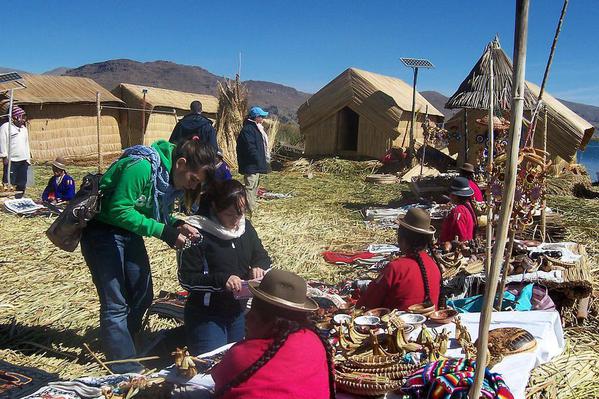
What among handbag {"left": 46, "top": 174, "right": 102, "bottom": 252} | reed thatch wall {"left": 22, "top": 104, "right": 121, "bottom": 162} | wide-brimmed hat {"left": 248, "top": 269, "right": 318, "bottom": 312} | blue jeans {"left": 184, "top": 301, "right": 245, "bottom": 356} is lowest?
blue jeans {"left": 184, "top": 301, "right": 245, "bottom": 356}

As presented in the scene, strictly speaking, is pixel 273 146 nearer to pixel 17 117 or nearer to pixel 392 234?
pixel 17 117

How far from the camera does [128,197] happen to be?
11.6 feet

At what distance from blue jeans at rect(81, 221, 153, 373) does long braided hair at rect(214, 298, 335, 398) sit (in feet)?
5.27

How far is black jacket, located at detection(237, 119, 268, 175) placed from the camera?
8.67 meters

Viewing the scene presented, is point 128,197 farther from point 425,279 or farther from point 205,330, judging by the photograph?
point 425,279

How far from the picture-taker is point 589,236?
7.89m

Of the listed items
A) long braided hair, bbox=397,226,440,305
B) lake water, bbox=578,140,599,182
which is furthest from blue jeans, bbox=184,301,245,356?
lake water, bbox=578,140,599,182

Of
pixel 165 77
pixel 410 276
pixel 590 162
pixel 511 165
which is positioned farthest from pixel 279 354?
pixel 165 77

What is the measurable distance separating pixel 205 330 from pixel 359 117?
46.5 ft

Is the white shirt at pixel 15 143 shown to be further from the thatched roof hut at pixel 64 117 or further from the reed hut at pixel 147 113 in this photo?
the reed hut at pixel 147 113

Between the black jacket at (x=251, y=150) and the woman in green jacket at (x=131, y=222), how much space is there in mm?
4859

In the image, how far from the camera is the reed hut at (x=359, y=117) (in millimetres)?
16453

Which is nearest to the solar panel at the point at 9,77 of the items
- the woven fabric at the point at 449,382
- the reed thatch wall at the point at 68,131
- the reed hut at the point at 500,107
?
the reed thatch wall at the point at 68,131

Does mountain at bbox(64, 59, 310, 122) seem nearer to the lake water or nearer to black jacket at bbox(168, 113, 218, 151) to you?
the lake water
